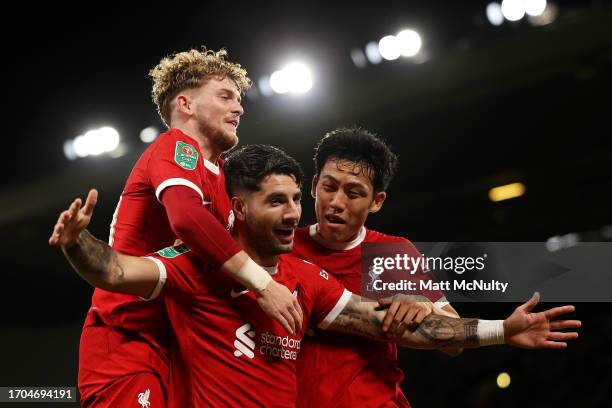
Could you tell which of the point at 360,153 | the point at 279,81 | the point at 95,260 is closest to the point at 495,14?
the point at 279,81

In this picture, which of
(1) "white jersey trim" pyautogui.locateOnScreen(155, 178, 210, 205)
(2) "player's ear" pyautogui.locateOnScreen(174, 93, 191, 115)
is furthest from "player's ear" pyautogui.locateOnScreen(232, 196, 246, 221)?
(2) "player's ear" pyautogui.locateOnScreen(174, 93, 191, 115)

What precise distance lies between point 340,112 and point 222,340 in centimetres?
561

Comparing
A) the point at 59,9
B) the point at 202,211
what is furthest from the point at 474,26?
the point at 202,211

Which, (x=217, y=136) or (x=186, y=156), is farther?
(x=217, y=136)

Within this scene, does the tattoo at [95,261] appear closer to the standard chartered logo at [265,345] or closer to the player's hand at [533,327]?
the standard chartered logo at [265,345]

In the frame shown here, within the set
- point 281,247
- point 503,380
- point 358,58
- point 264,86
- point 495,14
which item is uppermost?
point 495,14

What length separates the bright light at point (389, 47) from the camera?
7680 mm

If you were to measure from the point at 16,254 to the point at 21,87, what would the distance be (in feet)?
8.03

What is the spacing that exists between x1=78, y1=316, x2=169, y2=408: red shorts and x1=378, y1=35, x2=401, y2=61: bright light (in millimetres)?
5334

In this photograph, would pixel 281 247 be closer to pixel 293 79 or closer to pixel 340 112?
pixel 293 79

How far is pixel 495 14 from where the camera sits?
7.39 meters

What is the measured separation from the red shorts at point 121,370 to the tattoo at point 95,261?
1.36ft

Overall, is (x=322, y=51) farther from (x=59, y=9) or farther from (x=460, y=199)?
(x=460, y=199)

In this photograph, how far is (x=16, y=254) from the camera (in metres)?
9.78
